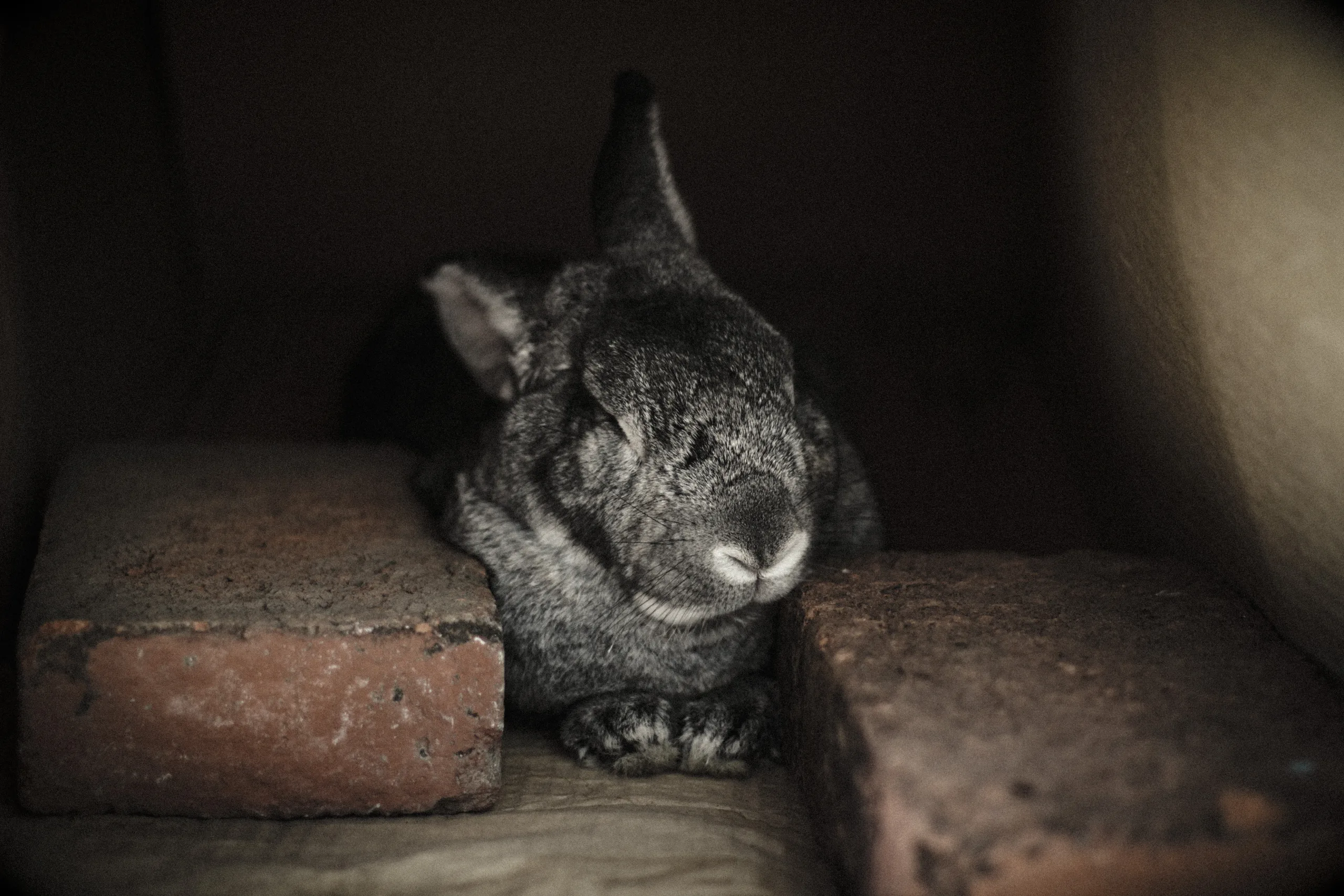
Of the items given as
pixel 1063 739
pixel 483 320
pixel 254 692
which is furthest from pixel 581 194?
pixel 1063 739

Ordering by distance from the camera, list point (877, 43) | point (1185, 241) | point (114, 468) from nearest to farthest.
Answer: point (1185, 241) → point (114, 468) → point (877, 43)

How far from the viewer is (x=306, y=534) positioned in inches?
123

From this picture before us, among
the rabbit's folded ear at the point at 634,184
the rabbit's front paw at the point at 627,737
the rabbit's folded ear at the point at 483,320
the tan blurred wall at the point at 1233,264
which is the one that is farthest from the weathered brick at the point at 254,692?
the tan blurred wall at the point at 1233,264

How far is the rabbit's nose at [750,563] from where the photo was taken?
2602 mm

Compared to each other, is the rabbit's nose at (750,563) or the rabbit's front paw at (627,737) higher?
the rabbit's nose at (750,563)

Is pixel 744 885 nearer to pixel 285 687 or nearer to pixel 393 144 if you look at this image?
pixel 285 687

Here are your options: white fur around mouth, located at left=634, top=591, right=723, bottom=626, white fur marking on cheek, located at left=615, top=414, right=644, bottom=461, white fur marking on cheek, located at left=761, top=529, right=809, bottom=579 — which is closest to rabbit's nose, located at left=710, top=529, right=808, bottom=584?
white fur marking on cheek, located at left=761, top=529, right=809, bottom=579

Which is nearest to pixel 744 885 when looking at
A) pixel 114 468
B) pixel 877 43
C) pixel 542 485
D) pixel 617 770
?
pixel 617 770

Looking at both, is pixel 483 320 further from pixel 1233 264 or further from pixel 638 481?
pixel 1233 264

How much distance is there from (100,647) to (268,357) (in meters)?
3.29

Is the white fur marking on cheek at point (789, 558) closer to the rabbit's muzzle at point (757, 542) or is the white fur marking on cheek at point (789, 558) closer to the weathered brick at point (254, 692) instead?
the rabbit's muzzle at point (757, 542)

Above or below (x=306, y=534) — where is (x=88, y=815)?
below

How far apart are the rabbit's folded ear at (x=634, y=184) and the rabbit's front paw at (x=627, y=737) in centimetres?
142

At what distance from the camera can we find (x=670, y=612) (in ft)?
9.36
